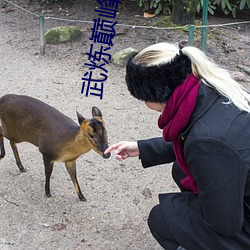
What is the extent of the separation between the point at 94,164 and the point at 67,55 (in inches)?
102

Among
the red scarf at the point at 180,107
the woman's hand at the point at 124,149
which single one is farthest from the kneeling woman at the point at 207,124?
the woman's hand at the point at 124,149

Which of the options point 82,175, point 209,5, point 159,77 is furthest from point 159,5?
point 159,77

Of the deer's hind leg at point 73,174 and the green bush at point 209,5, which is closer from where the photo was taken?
the deer's hind leg at point 73,174

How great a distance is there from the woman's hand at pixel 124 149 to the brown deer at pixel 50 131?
25 centimetres

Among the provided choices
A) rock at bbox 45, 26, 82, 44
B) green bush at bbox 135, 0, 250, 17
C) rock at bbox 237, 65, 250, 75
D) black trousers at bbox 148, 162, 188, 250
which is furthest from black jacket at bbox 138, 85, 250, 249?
green bush at bbox 135, 0, 250, 17

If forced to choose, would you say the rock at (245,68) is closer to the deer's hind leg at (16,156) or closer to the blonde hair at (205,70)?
the deer's hind leg at (16,156)

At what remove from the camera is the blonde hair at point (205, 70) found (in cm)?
197

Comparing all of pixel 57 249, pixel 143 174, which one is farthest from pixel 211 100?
pixel 143 174

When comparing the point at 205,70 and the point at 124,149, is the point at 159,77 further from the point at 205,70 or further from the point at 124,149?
the point at 124,149

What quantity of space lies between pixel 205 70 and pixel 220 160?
378 millimetres

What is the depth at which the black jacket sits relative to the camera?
187 centimetres

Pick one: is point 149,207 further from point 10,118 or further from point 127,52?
point 127,52

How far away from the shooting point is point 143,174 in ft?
12.0

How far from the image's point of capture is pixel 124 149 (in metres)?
2.62
